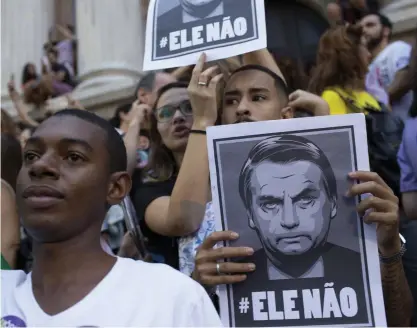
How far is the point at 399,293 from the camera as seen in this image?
1.93 m

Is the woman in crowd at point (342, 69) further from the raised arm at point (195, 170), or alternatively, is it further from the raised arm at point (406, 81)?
the raised arm at point (195, 170)

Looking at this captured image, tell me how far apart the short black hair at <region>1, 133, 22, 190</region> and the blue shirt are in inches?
67.8

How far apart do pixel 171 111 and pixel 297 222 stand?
1.30 metres

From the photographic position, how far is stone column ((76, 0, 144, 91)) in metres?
8.20

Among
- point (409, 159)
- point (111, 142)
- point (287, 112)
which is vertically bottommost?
point (111, 142)

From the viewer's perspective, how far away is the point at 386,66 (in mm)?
4246

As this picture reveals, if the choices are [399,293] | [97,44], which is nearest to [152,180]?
[399,293]

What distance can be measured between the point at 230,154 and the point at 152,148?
4.01 feet

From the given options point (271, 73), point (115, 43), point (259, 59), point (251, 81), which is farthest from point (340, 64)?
point (115, 43)

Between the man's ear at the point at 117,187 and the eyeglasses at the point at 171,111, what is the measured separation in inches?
45.6

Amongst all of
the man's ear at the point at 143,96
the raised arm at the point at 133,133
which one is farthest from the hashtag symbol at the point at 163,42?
the man's ear at the point at 143,96

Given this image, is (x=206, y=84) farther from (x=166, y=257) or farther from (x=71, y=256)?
(x=71, y=256)

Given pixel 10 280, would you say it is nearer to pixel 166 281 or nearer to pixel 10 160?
pixel 166 281

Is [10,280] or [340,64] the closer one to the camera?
[10,280]
